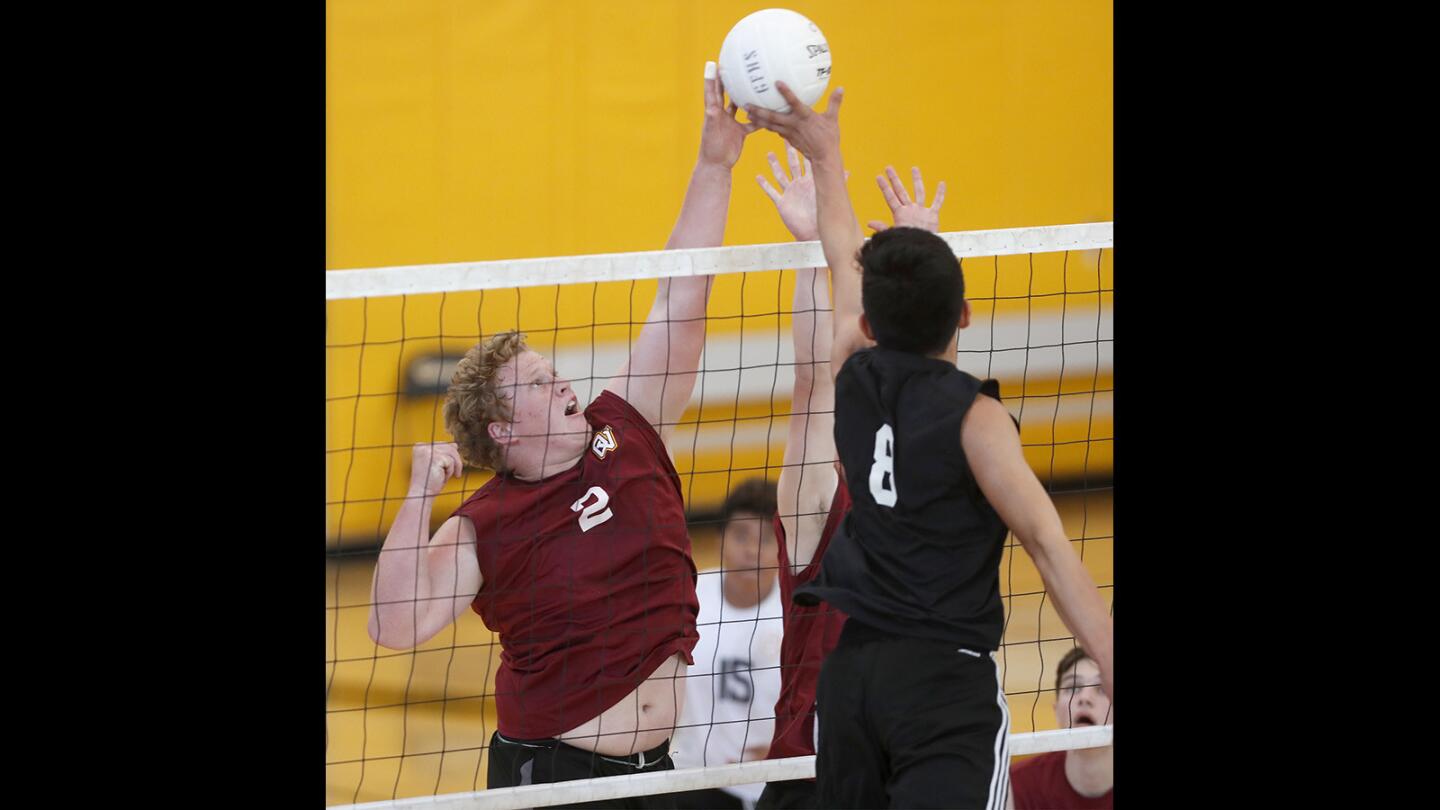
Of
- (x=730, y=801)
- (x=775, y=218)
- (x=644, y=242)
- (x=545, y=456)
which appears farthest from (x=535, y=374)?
(x=730, y=801)

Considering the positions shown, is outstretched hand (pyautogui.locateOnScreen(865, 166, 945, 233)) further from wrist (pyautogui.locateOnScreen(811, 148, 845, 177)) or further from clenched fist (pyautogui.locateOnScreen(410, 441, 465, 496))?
clenched fist (pyautogui.locateOnScreen(410, 441, 465, 496))

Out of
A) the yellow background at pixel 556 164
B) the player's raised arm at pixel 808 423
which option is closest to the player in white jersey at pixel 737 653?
the yellow background at pixel 556 164

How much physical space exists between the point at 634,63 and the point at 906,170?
3.45ft

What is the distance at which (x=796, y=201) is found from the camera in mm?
3633

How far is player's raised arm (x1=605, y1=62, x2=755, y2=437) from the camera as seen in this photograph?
11.8 ft

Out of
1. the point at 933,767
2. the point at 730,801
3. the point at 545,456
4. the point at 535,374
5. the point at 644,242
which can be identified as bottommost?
the point at 730,801

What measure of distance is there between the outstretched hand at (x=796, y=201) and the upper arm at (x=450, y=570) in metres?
1.19

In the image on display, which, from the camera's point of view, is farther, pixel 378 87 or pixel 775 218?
pixel 775 218

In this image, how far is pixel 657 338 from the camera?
3.71m

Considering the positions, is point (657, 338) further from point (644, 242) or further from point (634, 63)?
point (634, 63)

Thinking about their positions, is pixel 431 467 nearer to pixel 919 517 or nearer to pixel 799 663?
pixel 799 663

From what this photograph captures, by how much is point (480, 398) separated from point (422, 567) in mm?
476

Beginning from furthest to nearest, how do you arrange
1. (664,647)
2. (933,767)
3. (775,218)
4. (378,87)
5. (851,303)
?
(775,218)
(378,87)
(664,647)
(851,303)
(933,767)

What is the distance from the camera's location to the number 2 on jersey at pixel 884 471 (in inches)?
112
